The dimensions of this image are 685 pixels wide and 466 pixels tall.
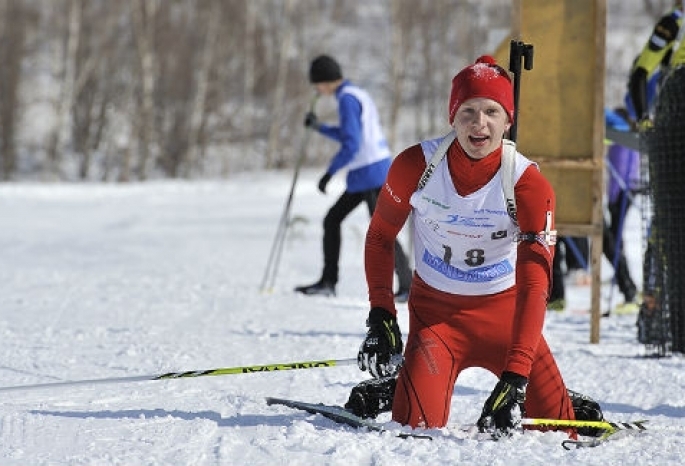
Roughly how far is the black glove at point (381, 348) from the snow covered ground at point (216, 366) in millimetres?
207

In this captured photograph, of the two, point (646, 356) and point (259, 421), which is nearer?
point (259, 421)

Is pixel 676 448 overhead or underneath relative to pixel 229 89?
underneath

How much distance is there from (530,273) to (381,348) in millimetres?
574

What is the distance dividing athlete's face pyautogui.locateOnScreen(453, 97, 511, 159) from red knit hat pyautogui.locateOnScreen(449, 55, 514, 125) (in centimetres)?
2

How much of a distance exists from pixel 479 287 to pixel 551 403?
1.59ft

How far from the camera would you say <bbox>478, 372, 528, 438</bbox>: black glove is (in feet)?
10.3

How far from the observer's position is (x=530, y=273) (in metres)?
3.33

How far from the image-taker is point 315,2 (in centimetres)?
4012

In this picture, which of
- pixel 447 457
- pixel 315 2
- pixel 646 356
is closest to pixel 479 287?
pixel 447 457

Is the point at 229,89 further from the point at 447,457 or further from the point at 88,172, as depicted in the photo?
the point at 447,457

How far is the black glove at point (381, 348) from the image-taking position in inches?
135

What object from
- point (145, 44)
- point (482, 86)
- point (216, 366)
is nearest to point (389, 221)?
point (482, 86)

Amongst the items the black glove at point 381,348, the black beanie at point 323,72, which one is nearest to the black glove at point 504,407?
the black glove at point 381,348

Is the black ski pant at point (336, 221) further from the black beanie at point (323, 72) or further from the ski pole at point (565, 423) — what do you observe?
the ski pole at point (565, 423)
